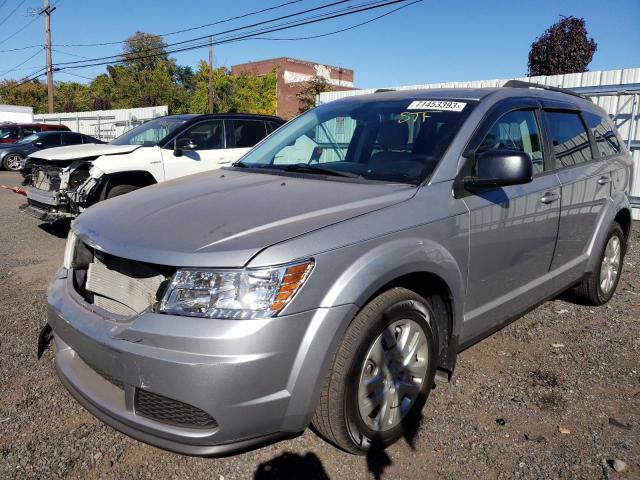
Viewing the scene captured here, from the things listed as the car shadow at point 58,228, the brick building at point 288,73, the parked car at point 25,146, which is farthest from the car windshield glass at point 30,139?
the brick building at point 288,73

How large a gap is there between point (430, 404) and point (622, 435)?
999mm

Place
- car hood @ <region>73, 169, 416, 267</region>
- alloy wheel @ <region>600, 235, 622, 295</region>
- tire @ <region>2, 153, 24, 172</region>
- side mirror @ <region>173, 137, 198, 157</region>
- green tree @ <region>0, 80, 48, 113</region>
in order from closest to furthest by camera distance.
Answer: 1. car hood @ <region>73, 169, 416, 267</region>
2. alloy wheel @ <region>600, 235, 622, 295</region>
3. side mirror @ <region>173, 137, 198, 157</region>
4. tire @ <region>2, 153, 24, 172</region>
5. green tree @ <region>0, 80, 48, 113</region>

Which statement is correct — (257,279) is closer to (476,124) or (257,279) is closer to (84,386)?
(84,386)

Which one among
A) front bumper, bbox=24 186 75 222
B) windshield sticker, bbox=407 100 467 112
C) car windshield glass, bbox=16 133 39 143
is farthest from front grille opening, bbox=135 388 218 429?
car windshield glass, bbox=16 133 39 143

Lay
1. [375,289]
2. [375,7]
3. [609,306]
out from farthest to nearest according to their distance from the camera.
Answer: [375,7]
[609,306]
[375,289]

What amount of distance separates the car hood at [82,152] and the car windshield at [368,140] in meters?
3.98

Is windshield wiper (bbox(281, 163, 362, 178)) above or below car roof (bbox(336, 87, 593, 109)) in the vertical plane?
below

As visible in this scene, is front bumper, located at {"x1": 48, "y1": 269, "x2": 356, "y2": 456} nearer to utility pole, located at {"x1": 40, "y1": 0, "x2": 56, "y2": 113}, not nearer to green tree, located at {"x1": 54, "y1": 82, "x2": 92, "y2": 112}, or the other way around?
utility pole, located at {"x1": 40, "y1": 0, "x2": 56, "y2": 113}

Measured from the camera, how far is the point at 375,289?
229 centimetres

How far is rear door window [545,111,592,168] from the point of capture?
369 cm

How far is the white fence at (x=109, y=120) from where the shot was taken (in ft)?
81.6

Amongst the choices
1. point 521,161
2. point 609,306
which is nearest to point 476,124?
point 521,161

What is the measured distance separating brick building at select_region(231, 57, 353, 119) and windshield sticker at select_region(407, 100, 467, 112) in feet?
118

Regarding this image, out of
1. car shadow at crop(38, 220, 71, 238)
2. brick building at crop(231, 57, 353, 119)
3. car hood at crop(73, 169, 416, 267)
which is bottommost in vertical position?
car shadow at crop(38, 220, 71, 238)
